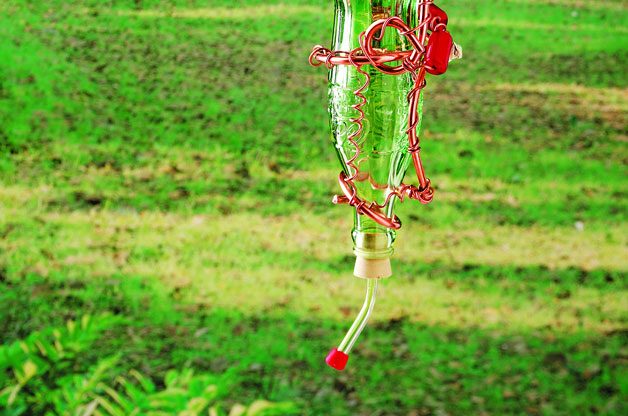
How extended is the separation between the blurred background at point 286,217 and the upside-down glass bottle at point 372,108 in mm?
→ 1587

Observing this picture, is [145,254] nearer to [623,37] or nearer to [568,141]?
[568,141]

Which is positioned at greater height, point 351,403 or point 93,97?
point 93,97

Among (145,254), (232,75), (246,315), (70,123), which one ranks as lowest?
(246,315)

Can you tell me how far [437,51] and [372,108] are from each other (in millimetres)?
96

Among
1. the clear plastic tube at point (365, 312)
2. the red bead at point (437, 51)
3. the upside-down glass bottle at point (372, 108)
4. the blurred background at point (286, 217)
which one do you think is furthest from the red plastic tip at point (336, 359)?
the blurred background at point (286, 217)

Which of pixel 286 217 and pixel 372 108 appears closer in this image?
pixel 372 108

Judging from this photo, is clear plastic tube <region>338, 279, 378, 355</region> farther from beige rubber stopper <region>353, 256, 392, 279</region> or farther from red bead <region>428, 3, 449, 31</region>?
red bead <region>428, 3, 449, 31</region>

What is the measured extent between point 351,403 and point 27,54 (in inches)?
63.3

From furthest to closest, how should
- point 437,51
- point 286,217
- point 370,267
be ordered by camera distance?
point 286,217
point 370,267
point 437,51

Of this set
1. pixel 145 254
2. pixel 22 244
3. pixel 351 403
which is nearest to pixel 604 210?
pixel 351 403

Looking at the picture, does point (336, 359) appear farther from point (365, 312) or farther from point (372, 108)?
point (372, 108)

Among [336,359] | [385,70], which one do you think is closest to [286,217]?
[336,359]

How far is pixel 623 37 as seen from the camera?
7.75ft

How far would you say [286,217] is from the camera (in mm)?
2418
